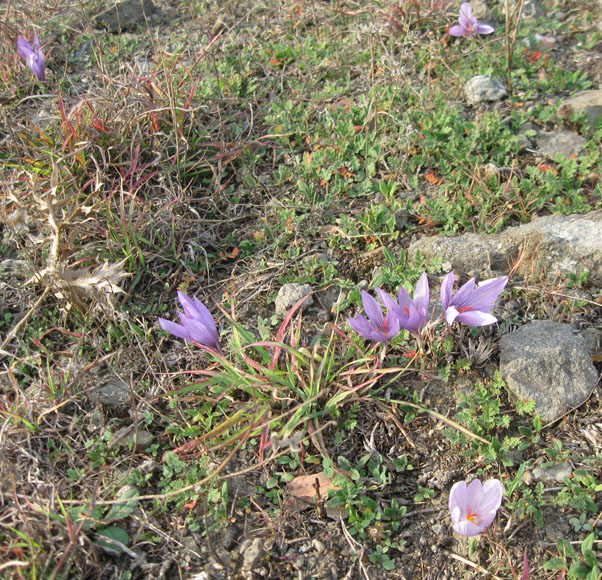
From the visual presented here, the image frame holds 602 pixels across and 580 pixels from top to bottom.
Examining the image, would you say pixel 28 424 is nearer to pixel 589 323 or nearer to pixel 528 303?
pixel 528 303

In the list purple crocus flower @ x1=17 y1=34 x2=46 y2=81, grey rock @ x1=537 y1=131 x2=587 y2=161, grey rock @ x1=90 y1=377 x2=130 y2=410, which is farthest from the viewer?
purple crocus flower @ x1=17 y1=34 x2=46 y2=81

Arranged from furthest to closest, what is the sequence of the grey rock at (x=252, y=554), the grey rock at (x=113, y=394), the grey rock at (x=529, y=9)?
the grey rock at (x=529, y=9) < the grey rock at (x=113, y=394) < the grey rock at (x=252, y=554)

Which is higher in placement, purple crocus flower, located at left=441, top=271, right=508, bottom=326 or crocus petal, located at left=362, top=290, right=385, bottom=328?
crocus petal, located at left=362, top=290, right=385, bottom=328

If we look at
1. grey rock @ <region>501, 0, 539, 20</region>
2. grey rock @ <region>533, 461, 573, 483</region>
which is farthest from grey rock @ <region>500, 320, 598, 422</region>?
grey rock @ <region>501, 0, 539, 20</region>

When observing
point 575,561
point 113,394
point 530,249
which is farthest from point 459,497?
point 113,394

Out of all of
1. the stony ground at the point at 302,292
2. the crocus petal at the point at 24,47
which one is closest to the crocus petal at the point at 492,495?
the stony ground at the point at 302,292

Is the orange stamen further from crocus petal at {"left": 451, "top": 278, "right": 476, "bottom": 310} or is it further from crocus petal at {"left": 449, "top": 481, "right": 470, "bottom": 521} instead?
crocus petal at {"left": 451, "top": 278, "right": 476, "bottom": 310}

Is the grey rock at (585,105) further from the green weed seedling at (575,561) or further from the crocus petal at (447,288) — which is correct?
the green weed seedling at (575,561)
